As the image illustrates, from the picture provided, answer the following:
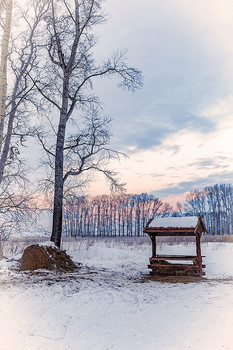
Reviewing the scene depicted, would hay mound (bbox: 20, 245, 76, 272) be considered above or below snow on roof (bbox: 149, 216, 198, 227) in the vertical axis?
below

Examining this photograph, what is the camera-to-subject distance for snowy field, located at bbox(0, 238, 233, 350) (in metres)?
5.26

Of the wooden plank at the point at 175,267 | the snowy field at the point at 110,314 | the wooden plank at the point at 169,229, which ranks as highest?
the wooden plank at the point at 169,229

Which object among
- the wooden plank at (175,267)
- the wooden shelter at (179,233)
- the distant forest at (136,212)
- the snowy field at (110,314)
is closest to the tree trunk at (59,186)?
the snowy field at (110,314)

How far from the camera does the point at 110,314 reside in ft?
21.6

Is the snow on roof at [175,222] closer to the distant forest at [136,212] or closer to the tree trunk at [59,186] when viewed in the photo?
the tree trunk at [59,186]

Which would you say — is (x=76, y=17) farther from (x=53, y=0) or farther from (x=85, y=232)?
(x=85, y=232)

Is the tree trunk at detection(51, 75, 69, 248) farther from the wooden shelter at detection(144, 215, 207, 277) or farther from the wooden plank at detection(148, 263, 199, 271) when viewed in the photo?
the wooden plank at detection(148, 263, 199, 271)

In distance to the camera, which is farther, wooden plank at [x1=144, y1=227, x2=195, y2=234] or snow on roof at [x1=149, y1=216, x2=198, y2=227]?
snow on roof at [x1=149, y1=216, x2=198, y2=227]

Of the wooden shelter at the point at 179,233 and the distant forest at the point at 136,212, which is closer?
the wooden shelter at the point at 179,233

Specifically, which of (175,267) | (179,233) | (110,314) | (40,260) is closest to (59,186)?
(40,260)

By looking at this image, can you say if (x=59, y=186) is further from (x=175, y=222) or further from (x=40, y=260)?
Answer: (x=175, y=222)

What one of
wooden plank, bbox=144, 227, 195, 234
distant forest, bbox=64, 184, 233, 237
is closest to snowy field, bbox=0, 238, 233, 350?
wooden plank, bbox=144, 227, 195, 234

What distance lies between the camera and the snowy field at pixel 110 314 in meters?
5.26

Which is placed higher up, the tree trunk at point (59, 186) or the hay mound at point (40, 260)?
the tree trunk at point (59, 186)
